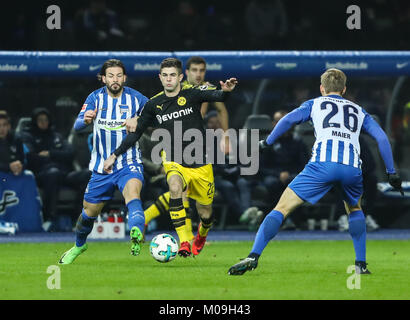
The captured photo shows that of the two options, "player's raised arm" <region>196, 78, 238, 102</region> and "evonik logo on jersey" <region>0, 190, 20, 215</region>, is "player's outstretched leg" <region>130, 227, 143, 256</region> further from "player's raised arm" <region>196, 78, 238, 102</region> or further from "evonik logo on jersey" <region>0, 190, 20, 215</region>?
"evonik logo on jersey" <region>0, 190, 20, 215</region>

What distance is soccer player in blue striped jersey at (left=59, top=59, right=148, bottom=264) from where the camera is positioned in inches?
392

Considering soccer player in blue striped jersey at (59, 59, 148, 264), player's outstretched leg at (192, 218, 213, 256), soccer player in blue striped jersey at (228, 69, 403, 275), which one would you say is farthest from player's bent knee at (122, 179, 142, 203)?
soccer player in blue striped jersey at (228, 69, 403, 275)

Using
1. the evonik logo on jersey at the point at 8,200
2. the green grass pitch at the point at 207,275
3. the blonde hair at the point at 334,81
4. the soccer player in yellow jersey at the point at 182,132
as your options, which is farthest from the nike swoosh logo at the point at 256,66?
the blonde hair at the point at 334,81

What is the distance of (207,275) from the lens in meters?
8.96

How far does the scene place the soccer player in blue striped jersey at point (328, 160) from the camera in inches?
344

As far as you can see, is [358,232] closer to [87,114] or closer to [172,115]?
[172,115]

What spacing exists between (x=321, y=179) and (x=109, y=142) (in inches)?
94.8

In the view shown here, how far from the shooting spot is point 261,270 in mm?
9484

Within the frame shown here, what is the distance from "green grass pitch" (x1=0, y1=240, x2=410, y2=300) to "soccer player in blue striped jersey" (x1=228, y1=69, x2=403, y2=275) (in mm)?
485

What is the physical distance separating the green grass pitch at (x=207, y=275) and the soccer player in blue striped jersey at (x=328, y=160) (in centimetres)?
48
